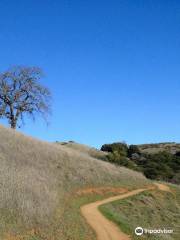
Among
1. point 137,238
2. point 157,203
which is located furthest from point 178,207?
point 137,238

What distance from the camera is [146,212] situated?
141 feet

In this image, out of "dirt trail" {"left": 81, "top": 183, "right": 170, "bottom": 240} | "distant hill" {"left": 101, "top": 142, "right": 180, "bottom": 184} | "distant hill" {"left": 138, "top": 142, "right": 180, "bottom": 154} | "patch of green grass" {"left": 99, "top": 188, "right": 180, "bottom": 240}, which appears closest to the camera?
"dirt trail" {"left": 81, "top": 183, "right": 170, "bottom": 240}

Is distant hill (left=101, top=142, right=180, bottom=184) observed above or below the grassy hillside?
above

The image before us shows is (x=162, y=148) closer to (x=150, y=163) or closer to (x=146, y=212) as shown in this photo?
(x=150, y=163)

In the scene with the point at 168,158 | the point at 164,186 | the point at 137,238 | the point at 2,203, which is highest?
the point at 168,158

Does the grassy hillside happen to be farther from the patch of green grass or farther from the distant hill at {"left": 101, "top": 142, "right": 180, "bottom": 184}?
the distant hill at {"left": 101, "top": 142, "right": 180, "bottom": 184}

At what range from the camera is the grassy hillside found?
82.4 ft

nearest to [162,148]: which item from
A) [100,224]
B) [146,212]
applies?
[146,212]

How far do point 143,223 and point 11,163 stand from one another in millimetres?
12989

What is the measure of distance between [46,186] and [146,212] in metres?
10.8

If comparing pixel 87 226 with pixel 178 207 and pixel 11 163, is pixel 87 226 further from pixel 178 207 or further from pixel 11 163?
pixel 178 207

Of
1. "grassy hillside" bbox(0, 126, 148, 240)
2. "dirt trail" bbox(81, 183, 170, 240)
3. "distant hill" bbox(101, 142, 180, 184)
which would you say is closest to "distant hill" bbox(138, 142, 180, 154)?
"distant hill" bbox(101, 142, 180, 184)

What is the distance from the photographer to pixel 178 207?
50.8 meters

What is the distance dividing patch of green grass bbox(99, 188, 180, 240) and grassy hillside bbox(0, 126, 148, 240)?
2.61 meters
